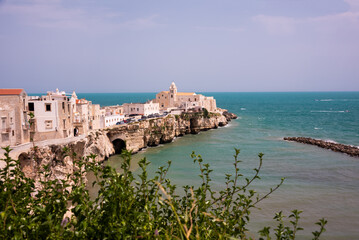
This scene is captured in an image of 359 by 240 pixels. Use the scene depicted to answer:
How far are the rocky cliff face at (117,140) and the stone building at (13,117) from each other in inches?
115

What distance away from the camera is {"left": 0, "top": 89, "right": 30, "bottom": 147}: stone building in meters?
21.6

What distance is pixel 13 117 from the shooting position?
74.2 feet

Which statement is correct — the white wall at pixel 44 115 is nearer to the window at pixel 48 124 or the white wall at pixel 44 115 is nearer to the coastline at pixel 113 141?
the window at pixel 48 124

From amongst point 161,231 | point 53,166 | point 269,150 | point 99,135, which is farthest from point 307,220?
point 99,135

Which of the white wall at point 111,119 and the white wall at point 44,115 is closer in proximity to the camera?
the white wall at point 44,115

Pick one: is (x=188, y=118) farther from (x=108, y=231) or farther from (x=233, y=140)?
(x=108, y=231)

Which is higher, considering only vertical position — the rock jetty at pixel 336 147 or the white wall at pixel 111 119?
the white wall at pixel 111 119

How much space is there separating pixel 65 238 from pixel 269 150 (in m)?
37.9

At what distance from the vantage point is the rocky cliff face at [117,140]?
21.0 meters

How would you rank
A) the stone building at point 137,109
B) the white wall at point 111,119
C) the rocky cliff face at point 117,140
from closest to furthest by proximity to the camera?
1. the rocky cliff face at point 117,140
2. the white wall at point 111,119
3. the stone building at point 137,109

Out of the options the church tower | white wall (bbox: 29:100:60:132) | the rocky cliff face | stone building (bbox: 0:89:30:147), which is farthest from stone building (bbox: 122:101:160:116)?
stone building (bbox: 0:89:30:147)

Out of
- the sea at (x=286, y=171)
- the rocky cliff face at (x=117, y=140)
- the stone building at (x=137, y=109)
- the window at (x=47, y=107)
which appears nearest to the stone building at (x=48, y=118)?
the window at (x=47, y=107)

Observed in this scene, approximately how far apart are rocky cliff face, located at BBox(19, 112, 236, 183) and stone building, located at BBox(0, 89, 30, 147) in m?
2.93

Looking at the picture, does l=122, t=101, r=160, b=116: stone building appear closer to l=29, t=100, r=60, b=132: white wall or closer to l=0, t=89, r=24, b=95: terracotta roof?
l=29, t=100, r=60, b=132: white wall
